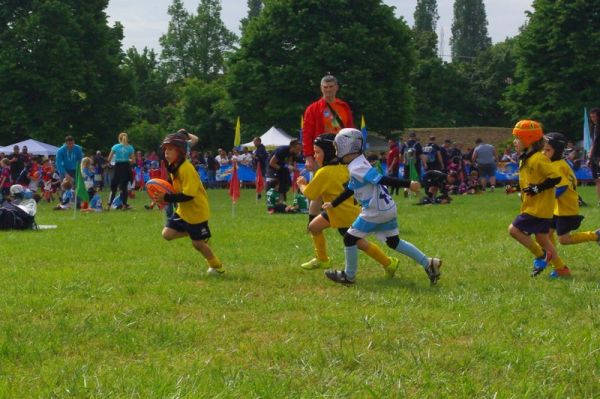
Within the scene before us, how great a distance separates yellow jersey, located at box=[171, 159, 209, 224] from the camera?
28.6 feet

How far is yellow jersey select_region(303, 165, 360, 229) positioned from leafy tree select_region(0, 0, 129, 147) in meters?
36.5

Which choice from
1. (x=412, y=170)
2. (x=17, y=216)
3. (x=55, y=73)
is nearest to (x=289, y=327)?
(x=17, y=216)

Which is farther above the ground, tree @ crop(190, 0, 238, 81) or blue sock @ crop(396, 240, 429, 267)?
tree @ crop(190, 0, 238, 81)

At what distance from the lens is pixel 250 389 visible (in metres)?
4.40

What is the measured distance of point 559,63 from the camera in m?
48.1

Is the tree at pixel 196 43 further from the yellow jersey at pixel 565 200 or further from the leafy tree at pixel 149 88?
the yellow jersey at pixel 565 200

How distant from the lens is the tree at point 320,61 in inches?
1801

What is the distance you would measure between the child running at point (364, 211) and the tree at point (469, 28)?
106180mm

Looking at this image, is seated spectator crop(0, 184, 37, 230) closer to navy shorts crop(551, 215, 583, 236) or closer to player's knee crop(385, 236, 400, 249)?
player's knee crop(385, 236, 400, 249)

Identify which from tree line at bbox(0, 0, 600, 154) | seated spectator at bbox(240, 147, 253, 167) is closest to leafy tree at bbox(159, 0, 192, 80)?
tree line at bbox(0, 0, 600, 154)

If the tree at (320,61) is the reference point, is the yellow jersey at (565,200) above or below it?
below

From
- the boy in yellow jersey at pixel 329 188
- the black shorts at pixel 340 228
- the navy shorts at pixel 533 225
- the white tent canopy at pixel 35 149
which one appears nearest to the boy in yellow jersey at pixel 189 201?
the boy in yellow jersey at pixel 329 188

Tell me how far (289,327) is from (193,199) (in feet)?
10.4

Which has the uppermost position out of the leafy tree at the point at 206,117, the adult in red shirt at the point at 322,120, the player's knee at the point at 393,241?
the leafy tree at the point at 206,117
